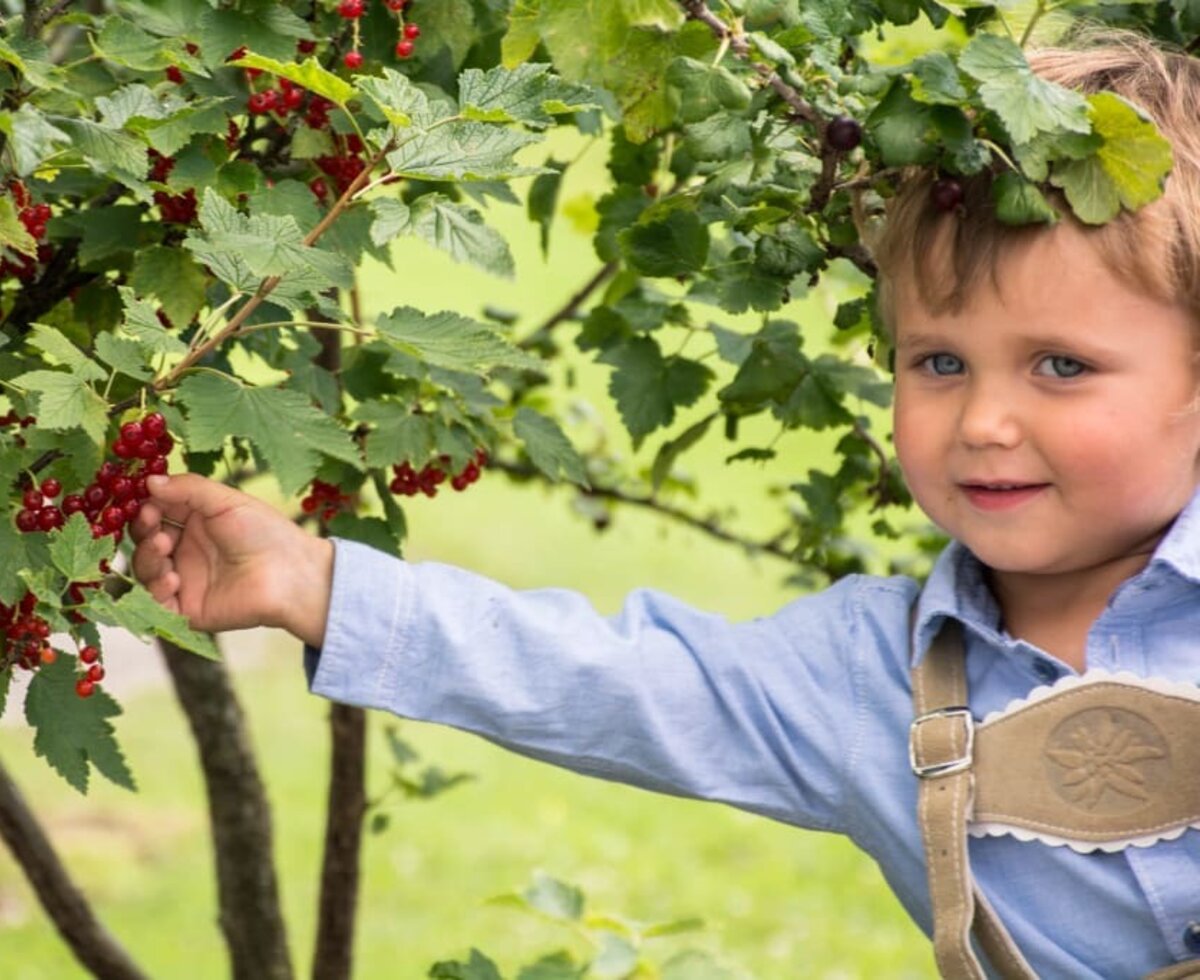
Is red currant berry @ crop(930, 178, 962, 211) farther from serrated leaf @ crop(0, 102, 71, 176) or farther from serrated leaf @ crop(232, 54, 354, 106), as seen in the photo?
serrated leaf @ crop(0, 102, 71, 176)

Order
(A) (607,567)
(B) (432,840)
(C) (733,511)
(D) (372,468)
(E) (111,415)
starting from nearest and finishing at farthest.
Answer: (E) (111,415)
(D) (372,468)
(C) (733,511)
(B) (432,840)
(A) (607,567)

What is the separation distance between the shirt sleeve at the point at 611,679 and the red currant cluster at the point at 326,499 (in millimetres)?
201

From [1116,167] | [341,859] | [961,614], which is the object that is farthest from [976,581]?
[341,859]

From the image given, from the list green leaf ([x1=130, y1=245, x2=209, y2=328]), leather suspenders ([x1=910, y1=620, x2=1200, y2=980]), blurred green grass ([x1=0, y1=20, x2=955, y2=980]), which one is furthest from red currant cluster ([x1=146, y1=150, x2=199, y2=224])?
blurred green grass ([x1=0, y1=20, x2=955, y2=980])

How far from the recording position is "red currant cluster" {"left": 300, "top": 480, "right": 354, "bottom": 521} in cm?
181

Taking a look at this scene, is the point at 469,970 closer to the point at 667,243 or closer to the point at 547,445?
the point at 547,445

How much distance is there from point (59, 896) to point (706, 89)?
4.10ft

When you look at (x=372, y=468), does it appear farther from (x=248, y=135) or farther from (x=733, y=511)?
(x=733, y=511)

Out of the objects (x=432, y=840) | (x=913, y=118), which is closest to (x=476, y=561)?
(x=432, y=840)

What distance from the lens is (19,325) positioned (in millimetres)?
1700

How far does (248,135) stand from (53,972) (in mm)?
3312

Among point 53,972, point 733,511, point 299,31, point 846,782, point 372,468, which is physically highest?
point 299,31

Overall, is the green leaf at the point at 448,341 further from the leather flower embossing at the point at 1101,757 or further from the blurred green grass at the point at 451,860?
the blurred green grass at the point at 451,860

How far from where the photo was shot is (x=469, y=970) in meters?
1.92
